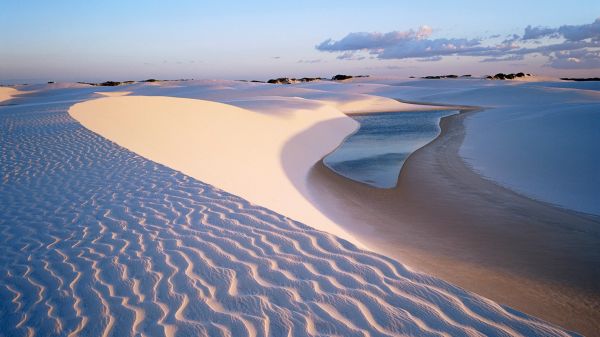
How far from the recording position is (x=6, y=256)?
426 cm

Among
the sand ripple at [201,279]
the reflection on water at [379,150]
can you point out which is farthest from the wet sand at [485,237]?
the sand ripple at [201,279]

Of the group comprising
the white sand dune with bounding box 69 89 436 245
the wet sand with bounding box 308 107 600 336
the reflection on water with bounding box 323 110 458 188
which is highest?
the white sand dune with bounding box 69 89 436 245

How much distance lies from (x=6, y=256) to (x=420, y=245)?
515 cm

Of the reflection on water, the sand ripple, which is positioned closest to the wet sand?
the reflection on water

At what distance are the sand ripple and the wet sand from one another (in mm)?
1764

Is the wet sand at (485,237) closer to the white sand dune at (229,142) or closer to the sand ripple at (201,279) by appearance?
the white sand dune at (229,142)

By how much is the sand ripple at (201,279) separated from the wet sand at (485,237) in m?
1.76

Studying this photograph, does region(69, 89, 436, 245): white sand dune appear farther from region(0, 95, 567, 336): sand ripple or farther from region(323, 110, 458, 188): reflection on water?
region(0, 95, 567, 336): sand ripple

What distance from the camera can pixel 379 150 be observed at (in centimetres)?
1470

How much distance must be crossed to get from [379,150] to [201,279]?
39.2ft

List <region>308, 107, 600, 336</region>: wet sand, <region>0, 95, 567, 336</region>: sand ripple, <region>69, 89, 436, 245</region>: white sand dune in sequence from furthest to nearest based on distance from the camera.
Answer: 1. <region>69, 89, 436, 245</region>: white sand dune
2. <region>308, 107, 600, 336</region>: wet sand
3. <region>0, 95, 567, 336</region>: sand ripple

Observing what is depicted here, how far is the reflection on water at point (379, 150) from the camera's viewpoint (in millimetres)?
10676

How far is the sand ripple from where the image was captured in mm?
2828

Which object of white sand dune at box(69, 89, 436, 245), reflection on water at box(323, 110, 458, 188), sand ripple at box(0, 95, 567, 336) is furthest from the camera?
reflection on water at box(323, 110, 458, 188)
